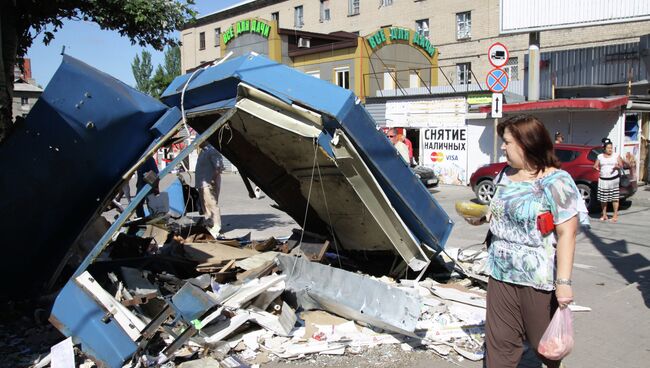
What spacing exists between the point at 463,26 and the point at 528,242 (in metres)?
30.5

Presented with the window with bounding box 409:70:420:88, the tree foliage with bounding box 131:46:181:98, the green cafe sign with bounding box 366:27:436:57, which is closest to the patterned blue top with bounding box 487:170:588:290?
the green cafe sign with bounding box 366:27:436:57

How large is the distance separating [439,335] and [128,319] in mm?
2578

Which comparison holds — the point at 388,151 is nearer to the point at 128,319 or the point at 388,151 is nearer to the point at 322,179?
the point at 322,179

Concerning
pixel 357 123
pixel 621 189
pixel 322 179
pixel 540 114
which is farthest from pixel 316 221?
pixel 540 114

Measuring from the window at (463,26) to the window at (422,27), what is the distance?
2.13 metres

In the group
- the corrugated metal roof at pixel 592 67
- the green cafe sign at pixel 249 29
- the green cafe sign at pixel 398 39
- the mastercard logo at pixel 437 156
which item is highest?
the green cafe sign at pixel 249 29

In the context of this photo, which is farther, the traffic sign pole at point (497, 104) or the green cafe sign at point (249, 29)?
the green cafe sign at point (249, 29)

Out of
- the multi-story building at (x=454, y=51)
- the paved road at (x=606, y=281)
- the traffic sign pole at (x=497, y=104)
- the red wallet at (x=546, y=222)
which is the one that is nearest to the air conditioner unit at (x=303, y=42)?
the multi-story building at (x=454, y=51)

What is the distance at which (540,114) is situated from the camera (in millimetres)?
17031

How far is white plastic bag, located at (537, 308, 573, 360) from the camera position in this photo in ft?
9.70

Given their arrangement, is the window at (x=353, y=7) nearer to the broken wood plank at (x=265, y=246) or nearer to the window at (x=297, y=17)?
the window at (x=297, y=17)

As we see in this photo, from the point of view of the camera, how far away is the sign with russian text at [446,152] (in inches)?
749

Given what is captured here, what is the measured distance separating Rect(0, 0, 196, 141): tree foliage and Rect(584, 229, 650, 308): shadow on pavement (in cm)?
689

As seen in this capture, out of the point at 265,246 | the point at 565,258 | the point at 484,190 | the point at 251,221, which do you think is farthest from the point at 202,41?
the point at 565,258
